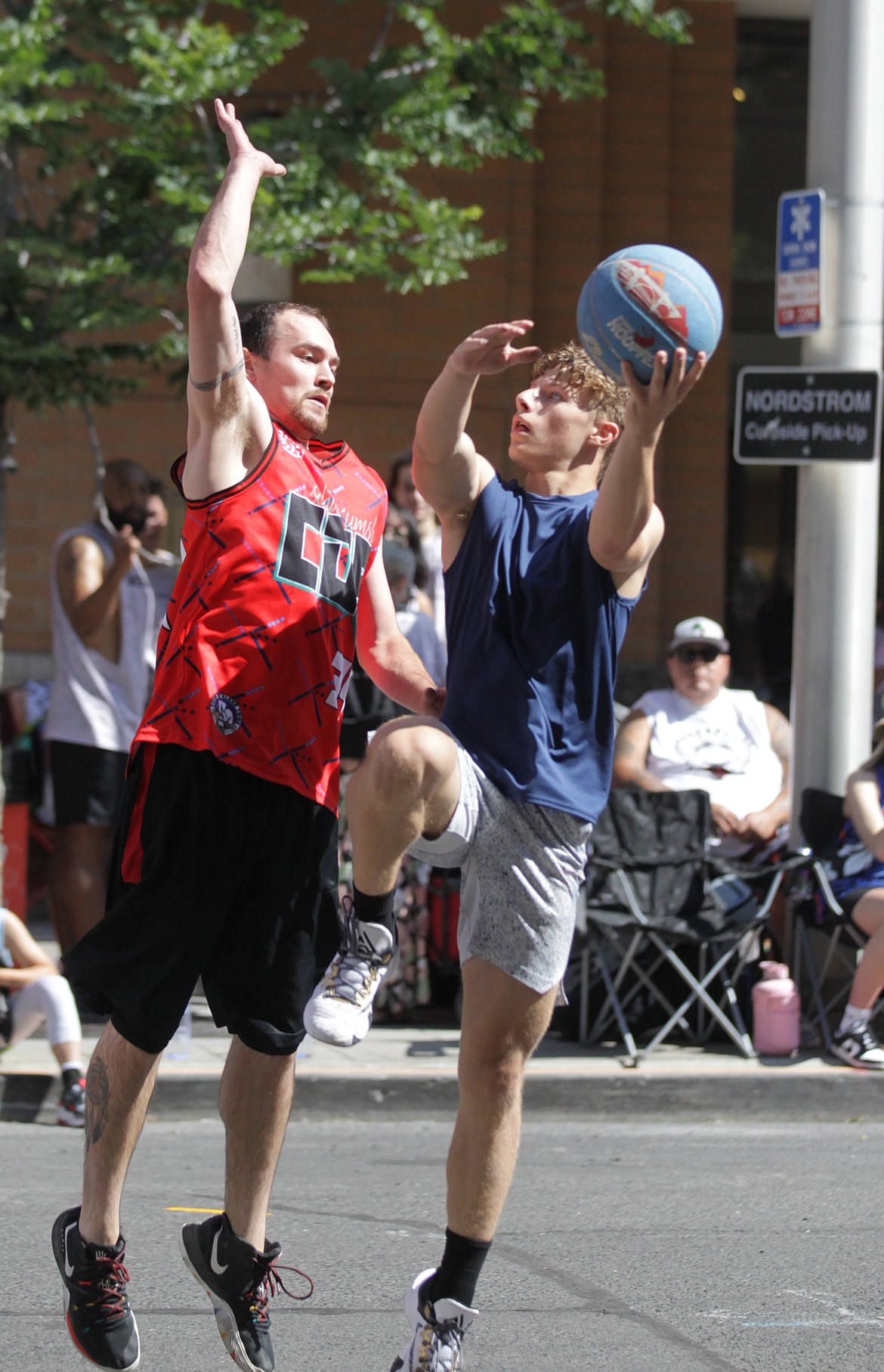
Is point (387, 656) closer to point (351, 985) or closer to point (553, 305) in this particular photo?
point (351, 985)

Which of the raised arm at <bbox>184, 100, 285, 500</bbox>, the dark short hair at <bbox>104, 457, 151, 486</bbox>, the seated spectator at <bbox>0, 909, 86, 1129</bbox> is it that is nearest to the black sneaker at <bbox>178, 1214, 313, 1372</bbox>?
the raised arm at <bbox>184, 100, 285, 500</bbox>

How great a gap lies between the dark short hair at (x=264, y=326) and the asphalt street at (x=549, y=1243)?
224 cm

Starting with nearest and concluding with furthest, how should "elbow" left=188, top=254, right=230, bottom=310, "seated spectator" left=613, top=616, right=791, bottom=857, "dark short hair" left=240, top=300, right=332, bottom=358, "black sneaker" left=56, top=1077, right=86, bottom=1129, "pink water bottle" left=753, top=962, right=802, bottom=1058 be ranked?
"elbow" left=188, top=254, right=230, bottom=310, "dark short hair" left=240, top=300, right=332, bottom=358, "black sneaker" left=56, top=1077, right=86, bottom=1129, "pink water bottle" left=753, top=962, right=802, bottom=1058, "seated spectator" left=613, top=616, right=791, bottom=857

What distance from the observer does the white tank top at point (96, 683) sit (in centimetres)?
752

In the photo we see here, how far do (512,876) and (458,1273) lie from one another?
2.69 ft

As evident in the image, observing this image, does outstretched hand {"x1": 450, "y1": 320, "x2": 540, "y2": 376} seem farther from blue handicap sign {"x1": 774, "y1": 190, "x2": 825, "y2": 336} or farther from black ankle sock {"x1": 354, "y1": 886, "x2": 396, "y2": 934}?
blue handicap sign {"x1": 774, "y1": 190, "x2": 825, "y2": 336}

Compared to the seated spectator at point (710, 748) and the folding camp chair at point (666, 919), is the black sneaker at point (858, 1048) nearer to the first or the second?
the folding camp chair at point (666, 919)

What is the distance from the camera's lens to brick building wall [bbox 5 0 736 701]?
36.6 feet

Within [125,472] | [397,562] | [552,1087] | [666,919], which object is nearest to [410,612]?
[397,562]

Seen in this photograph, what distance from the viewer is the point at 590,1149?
6254 mm

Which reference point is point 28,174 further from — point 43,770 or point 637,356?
point 637,356

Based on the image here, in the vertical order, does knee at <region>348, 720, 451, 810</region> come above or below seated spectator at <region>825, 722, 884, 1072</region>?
above

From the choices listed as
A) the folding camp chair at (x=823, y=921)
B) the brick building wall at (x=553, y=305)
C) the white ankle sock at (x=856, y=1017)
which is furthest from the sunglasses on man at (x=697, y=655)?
the brick building wall at (x=553, y=305)

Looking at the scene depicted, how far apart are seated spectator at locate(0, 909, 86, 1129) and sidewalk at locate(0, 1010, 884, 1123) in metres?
0.18
